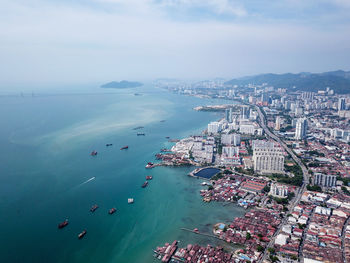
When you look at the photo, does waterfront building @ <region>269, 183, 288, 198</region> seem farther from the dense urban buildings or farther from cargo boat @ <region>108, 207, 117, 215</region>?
cargo boat @ <region>108, 207, 117, 215</region>

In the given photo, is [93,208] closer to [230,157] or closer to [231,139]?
[230,157]

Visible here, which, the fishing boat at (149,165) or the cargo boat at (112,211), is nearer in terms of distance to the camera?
the cargo boat at (112,211)

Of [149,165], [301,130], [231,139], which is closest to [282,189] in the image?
[149,165]

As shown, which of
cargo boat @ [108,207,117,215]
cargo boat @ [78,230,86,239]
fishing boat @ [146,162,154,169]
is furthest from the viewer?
fishing boat @ [146,162,154,169]

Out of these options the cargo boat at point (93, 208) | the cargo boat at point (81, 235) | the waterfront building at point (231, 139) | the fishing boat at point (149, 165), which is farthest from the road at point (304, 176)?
the fishing boat at point (149, 165)

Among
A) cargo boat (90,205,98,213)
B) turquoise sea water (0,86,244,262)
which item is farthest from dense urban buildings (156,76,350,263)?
cargo boat (90,205,98,213)

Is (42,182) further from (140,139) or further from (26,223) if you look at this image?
(140,139)

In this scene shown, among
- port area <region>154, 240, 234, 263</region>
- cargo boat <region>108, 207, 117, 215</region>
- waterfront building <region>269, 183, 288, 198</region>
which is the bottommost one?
port area <region>154, 240, 234, 263</region>

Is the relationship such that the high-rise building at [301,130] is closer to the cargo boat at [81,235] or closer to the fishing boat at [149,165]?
the fishing boat at [149,165]
